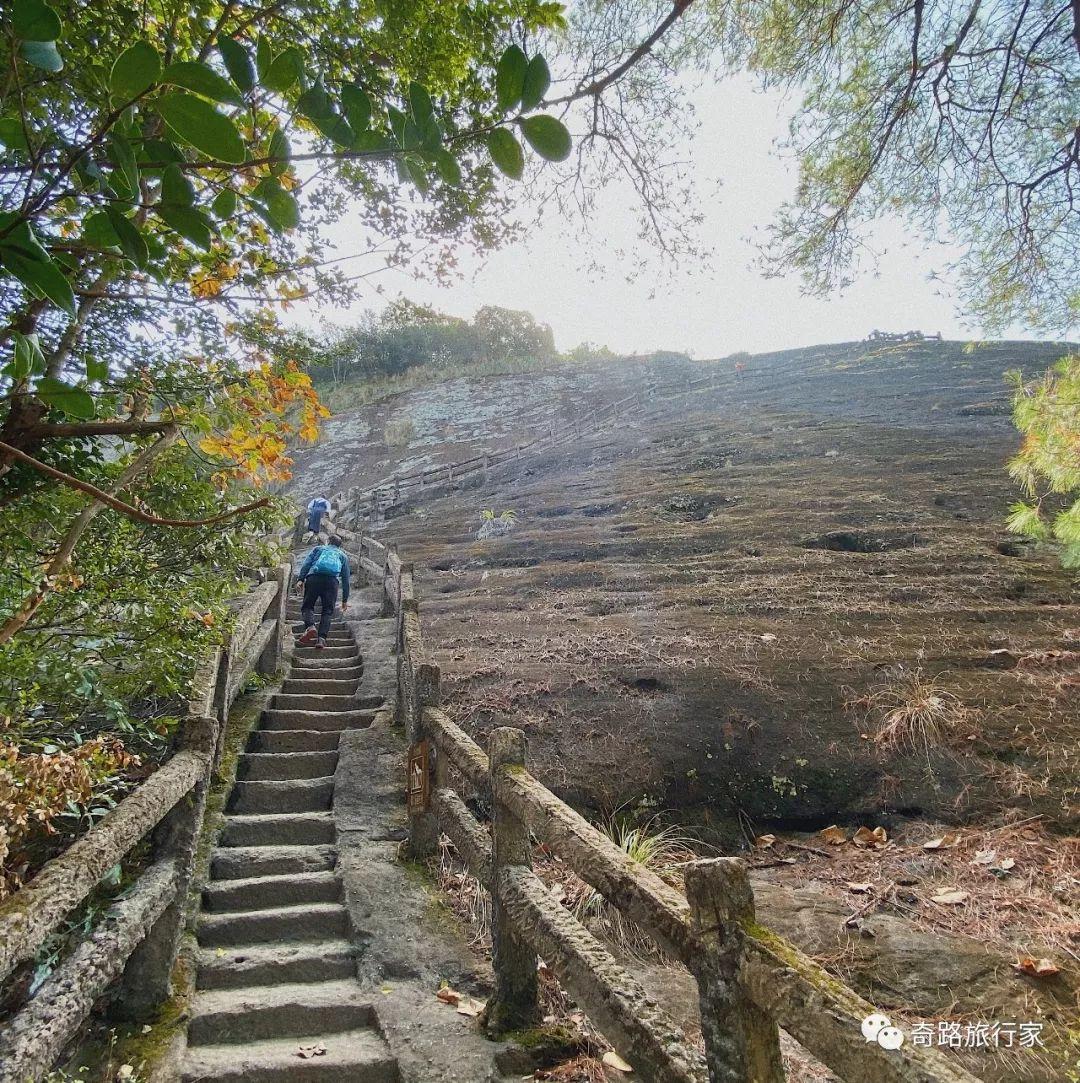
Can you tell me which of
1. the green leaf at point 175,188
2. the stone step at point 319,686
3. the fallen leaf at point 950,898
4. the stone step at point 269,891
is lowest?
the fallen leaf at point 950,898

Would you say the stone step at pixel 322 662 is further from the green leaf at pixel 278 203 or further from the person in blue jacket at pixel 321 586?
the green leaf at pixel 278 203

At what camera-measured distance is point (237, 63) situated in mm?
874

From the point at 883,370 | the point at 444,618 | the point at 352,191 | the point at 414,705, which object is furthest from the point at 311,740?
the point at 883,370

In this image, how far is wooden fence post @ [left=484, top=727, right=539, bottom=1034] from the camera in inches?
111

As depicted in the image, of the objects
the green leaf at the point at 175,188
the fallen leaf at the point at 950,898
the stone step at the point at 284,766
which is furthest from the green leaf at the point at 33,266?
the stone step at the point at 284,766

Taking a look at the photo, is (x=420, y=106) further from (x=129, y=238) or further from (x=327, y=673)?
(x=327, y=673)

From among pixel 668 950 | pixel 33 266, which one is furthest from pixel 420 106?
pixel 668 950

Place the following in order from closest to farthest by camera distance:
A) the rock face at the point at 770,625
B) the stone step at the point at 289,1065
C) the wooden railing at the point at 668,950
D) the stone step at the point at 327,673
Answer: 1. the wooden railing at the point at 668,950
2. the stone step at the point at 289,1065
3. the rock face at the point at 770,625
4. the stone step at the point at 327,673

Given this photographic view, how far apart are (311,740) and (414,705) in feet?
5.00

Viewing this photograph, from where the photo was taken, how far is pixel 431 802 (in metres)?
4.32

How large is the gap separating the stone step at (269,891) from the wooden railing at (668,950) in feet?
3.08

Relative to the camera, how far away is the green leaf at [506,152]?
1.04 meters

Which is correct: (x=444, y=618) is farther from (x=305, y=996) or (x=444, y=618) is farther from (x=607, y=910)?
(x=305, y=996)

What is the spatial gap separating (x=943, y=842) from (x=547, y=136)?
205 inches
